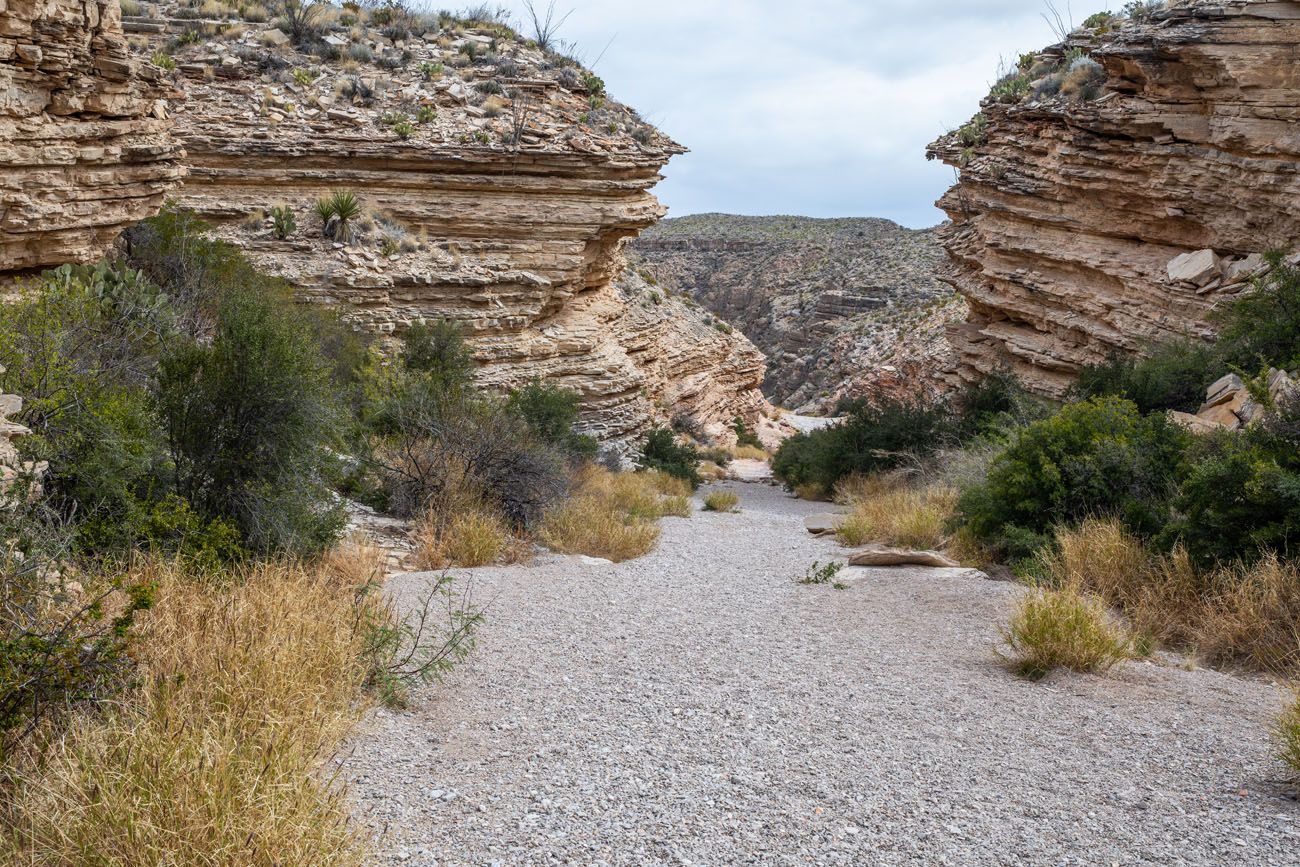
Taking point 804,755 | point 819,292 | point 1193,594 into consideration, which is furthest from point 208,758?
point 819,292

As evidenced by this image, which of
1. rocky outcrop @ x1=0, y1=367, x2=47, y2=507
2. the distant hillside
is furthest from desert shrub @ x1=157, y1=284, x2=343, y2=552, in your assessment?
the distant hillside

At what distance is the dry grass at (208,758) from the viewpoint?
2904 millimetres

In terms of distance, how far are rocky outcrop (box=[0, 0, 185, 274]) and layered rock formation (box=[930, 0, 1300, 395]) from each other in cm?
1616

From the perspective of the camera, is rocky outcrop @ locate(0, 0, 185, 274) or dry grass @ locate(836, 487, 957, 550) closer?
rocky outcrop @ locate(0, 0, 185, 274)

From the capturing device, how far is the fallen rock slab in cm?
1041

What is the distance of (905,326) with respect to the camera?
4881 centimetres

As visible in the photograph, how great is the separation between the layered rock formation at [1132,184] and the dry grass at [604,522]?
9.00 metres

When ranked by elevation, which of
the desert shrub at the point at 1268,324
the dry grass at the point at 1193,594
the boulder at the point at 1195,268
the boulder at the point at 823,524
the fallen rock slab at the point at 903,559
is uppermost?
the boulder at the point at 1195,268

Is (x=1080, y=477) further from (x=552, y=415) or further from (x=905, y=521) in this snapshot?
(x=552, y=415)

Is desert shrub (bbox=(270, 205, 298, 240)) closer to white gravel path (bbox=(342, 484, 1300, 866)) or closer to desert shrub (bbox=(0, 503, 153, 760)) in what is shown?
white gravel path (bbox=(342, 484, 1300, 866))

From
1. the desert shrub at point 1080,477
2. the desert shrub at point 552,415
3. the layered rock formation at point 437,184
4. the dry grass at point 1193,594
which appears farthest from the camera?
the layered rock formation at point 437,184

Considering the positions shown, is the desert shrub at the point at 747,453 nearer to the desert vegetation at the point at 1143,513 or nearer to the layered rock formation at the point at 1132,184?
the layered rock formation at the point at 1132,184

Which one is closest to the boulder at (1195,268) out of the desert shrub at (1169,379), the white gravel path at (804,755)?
the desert shrub at (1169,379)

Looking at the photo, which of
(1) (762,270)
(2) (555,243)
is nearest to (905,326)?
(1) (762,270)
